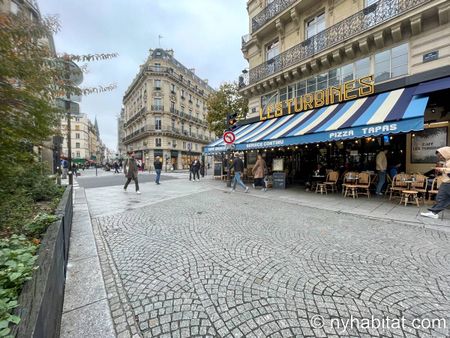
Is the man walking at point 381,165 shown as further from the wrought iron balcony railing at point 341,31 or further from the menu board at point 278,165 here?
the wrought iron balcony railing at point 341,31

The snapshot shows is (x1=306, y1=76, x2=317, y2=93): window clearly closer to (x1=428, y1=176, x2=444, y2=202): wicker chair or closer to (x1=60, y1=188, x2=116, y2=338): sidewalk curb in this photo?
(x1=428, y1=176, x2=444, y2=202): wicker chair

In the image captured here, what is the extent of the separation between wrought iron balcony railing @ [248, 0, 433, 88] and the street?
8.79 meters

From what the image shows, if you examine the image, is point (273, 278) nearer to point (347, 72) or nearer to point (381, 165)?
point (381, 165)

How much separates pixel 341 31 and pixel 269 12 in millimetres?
5704

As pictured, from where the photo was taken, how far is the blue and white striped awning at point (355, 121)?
627 cm

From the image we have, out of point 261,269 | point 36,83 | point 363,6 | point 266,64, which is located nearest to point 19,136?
A: point 36,83

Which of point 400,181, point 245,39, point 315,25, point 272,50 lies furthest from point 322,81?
point 245,39

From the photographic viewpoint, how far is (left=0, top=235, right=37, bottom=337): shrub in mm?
1135

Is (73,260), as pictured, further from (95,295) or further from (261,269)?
(261,269)

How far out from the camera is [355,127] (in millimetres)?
6984

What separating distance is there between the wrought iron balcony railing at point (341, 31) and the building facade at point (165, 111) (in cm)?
2444

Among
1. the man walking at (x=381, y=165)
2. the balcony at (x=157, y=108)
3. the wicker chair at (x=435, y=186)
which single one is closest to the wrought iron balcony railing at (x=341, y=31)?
the man walking at (x=381, y=165)

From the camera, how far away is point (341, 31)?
33.2 ft

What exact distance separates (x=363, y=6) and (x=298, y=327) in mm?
13209
